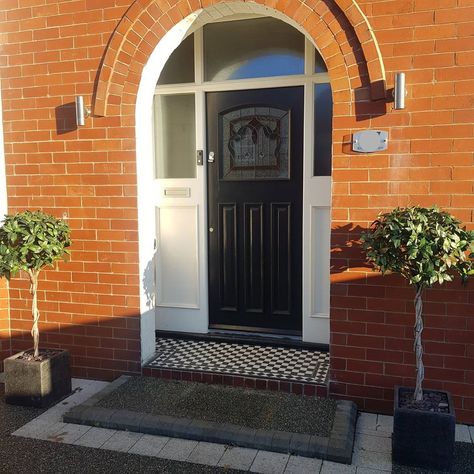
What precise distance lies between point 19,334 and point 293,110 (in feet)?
10.0

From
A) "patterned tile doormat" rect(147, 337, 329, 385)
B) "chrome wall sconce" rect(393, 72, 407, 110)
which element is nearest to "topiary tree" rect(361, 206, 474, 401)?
"chrome wall sconce" rect(393, 72, 407, 110)

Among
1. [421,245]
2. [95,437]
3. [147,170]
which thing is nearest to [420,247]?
[421,245]

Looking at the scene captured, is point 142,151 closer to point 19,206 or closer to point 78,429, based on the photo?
point 19,206

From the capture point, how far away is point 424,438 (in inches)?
110

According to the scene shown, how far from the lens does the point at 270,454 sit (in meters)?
2.95

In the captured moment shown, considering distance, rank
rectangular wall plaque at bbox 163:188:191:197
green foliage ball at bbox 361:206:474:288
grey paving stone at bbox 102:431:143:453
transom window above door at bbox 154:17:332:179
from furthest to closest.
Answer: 1. rectangular wall plaque at bbox 163:188:191:197
2. transom window above door at bbox 154:17:332:179
3. grey paving stone at bbox 102:431:143:453
4. green foliage ball at bbox 361:206:474:288

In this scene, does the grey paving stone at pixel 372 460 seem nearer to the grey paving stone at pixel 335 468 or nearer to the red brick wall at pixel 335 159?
the grey paving stone at pixel 335 468

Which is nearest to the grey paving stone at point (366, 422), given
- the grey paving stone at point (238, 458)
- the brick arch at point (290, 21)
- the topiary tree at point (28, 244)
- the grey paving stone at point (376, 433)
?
the grey paving stone at point (376, 433)

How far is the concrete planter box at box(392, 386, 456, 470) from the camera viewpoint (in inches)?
109

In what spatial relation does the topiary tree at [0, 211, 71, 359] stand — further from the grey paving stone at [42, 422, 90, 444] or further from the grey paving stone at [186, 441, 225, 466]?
the grey paving stone at [186, 441, 225, 466]

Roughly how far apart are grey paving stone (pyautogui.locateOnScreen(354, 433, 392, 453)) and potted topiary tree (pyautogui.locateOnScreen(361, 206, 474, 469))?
0.44ft

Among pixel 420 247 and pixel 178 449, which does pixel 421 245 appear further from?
pixel 178 449

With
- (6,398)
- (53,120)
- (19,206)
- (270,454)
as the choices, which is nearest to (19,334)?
(6,398)

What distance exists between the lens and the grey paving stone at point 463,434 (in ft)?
10.1
